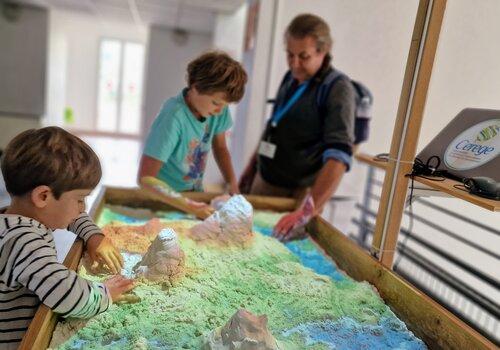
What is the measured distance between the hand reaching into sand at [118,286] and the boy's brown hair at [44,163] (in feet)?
0.77

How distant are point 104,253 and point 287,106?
3.53 ft

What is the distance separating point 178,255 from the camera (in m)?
1.04

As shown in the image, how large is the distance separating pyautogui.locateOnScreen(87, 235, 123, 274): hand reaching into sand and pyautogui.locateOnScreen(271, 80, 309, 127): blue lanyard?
40.2 inches

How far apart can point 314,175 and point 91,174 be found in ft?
4.01

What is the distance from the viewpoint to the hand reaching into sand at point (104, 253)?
105cm

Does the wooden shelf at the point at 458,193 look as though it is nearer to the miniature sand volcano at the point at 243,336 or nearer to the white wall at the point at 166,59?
the miniature sand volcano at the point at 243,336

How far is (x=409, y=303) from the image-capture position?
994 mm

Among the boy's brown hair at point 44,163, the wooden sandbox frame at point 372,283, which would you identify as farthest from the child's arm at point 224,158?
the boy's brown hair at point 44,163

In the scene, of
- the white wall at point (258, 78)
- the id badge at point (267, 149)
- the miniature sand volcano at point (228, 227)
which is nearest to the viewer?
the miniature sand volcano at point (228, 227)

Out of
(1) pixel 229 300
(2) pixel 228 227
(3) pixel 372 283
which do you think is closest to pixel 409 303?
(3) pixel 372 283

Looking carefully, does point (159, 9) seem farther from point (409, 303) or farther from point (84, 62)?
point (409, 303)

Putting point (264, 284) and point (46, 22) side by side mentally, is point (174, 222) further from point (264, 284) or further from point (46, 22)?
point (46, 22)

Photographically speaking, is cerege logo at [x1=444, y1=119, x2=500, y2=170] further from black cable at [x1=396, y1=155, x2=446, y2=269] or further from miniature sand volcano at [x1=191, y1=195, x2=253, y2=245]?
miniature sand volcano at [x1=191, y1=195, x2=253, y2=245]

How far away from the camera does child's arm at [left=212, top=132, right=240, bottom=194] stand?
175 centimetres
